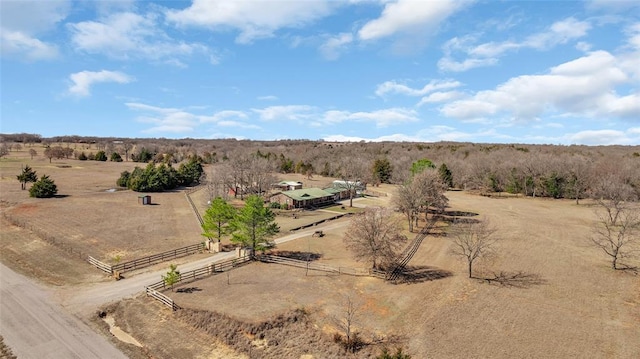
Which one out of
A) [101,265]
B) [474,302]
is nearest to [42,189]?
[101,265]

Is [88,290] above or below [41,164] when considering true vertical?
below

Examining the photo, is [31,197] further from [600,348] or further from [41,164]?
[600,348]

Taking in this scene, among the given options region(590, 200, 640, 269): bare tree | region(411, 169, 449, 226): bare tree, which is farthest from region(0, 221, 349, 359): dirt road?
region(590, 200, 640, 269): bare tree

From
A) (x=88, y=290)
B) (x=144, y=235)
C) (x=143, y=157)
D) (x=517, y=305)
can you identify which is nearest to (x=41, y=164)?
(x=143, y=157)

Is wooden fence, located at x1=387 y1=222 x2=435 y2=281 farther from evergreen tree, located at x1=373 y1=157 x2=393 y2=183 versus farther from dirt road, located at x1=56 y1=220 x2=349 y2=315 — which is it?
evergreen tree, located at x1=373 y1=157 x2=393 y2=183

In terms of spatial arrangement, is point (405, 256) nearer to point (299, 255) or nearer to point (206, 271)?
point (299, 255)

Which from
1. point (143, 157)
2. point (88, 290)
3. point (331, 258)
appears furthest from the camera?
point (143, 157)

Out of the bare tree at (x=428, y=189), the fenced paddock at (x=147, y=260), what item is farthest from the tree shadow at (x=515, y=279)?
the fenced paddock at (x=147, y=260)

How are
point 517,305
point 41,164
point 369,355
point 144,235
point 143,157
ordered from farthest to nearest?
point 143,157, point 41,164, point 144,235, point 517,305, point 369,355
